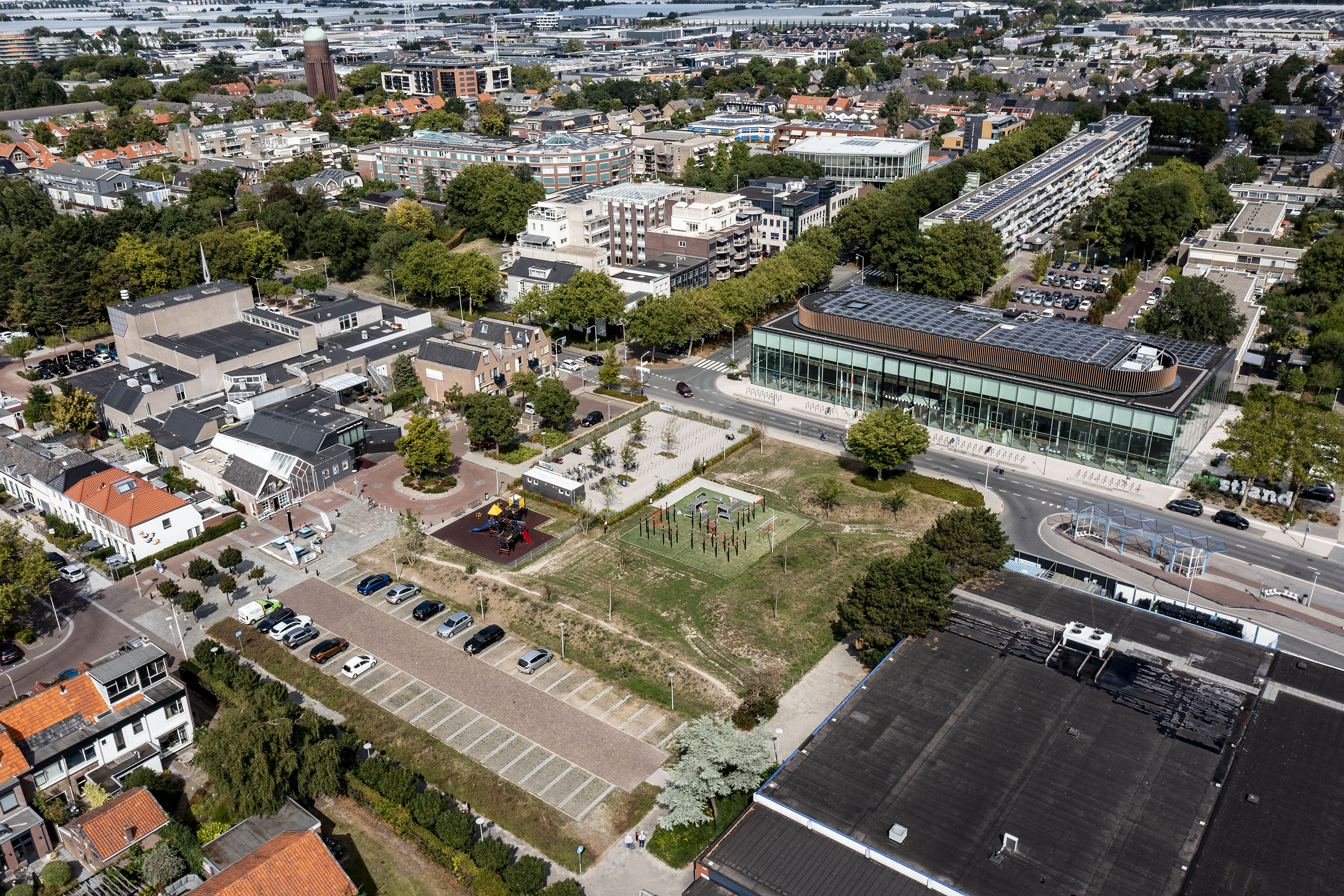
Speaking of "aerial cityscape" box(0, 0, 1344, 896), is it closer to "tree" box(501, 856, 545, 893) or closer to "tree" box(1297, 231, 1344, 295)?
"tree" box(501, 856, 545, 893)

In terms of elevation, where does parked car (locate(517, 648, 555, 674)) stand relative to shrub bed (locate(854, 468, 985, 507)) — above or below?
below

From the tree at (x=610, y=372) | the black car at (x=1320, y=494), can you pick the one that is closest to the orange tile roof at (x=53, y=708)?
the tree at (x=610, y=372)

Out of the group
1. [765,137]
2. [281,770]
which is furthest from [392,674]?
[765,137]

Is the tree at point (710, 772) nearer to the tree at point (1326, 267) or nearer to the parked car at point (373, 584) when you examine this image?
the parked car at point (373, 584)

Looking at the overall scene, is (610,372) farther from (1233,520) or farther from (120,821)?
(120,821)

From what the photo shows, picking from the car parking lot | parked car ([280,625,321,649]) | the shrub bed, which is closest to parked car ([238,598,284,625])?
the car parking lot

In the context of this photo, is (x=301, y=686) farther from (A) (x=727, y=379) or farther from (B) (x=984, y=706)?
(A) (x=727, y=379)
